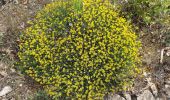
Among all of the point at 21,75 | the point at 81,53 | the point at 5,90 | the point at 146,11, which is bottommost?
the point at 5,90

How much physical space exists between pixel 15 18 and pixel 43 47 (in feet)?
3.24

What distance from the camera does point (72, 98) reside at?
5.30 metres

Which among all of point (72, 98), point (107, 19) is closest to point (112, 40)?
point (107, 19)

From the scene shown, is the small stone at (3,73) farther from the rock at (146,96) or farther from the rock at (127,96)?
the rock at (146,96)

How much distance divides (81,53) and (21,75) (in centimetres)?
93

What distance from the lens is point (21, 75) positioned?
18.5 feet

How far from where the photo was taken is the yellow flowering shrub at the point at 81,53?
5.31 metres

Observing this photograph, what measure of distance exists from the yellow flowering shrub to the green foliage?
586 mm

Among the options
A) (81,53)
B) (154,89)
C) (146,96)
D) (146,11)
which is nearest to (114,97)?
(146,96)

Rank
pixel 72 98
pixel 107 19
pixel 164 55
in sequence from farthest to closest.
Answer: pixel 164 55 < pixel 107 19 < pixel 72 98

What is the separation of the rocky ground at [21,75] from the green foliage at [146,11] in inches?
8.3

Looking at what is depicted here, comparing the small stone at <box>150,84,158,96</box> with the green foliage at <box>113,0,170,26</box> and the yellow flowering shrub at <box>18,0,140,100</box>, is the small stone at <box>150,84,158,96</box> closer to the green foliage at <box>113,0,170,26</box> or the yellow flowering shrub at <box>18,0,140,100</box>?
the yellow flowering shrub at <box>18,0,140,100</box>

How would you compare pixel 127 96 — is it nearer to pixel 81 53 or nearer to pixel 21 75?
pixel 81 53

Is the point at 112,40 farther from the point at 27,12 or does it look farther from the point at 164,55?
the point at 27,12
